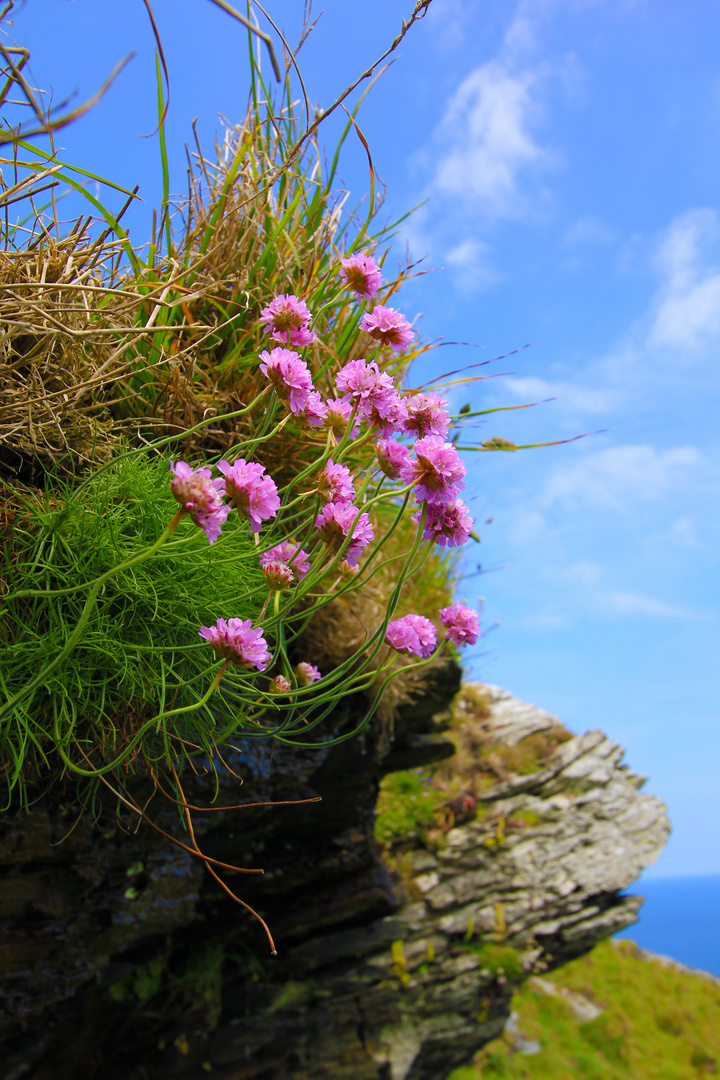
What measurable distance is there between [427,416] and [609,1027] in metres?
13.0

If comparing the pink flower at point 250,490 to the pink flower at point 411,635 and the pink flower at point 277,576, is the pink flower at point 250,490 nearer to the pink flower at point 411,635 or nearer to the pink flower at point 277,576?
the pink flower at point 277,576

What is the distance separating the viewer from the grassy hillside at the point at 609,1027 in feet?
31.7

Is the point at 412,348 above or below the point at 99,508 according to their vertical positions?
above

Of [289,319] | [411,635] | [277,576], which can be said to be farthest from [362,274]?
[411,635]

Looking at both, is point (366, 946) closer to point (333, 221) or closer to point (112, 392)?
point (112, 392)

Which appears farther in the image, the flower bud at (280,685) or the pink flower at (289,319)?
the flower bud at (280,685)

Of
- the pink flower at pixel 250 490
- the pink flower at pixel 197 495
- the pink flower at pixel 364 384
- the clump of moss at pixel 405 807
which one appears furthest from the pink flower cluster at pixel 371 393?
the clump of moss at pixel 405 807

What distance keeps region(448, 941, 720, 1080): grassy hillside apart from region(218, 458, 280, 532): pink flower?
36.2 feet

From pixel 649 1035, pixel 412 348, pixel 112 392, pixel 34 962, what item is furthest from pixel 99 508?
pixel 649 1035

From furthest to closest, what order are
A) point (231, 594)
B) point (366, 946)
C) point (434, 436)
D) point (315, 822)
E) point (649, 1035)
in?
point (649, 1035), point (366, 946), point (315, 822), point (231, 594), point (434, 436)

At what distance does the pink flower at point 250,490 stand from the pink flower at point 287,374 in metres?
0.27

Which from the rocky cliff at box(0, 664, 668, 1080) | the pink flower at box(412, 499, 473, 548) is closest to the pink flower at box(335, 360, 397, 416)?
the pink flower at box(412, 499, 473, 548)

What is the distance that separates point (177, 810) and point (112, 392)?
185cm

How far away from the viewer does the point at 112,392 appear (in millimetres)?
2133
